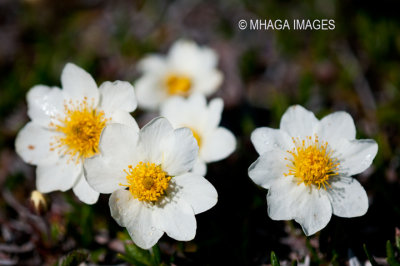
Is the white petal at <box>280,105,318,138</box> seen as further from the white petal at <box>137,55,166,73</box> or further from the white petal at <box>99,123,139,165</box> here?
the white petal at <box>137,55,166,73</box>

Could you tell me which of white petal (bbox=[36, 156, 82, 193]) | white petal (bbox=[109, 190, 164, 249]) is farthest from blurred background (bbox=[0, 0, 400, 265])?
white petal (bbox=[109, 190, 164, 249])

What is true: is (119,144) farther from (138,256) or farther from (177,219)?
(138,256)

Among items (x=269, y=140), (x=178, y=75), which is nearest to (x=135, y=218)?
(x=269, y=140)

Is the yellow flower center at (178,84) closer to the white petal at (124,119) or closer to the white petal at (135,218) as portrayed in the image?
the white petal at (124,119)

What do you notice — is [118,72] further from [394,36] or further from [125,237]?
[394,36]

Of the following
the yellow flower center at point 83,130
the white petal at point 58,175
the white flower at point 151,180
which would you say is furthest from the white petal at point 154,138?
the white petal at point 58,175

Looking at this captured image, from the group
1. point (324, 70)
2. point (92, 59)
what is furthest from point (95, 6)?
point (324, 70)
